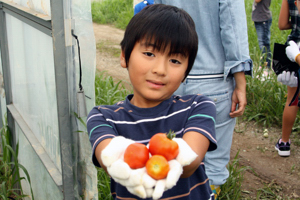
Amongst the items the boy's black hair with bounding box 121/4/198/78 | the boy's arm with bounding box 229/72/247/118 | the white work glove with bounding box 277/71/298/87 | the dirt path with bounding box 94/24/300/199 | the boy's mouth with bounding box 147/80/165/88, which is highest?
the boy's black hair with bounding box 121/4/198/78

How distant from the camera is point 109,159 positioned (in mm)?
1064

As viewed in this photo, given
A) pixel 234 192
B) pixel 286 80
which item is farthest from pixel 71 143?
pixel 286 80

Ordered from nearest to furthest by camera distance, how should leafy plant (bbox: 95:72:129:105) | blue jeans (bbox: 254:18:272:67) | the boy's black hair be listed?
the boy's black hair < leafy plant (bbox: 95:72:129:105) < blue jeans (bbox: 254:18:272:67)

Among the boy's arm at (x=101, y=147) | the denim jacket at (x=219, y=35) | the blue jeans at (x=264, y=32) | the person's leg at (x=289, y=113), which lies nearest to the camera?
the boy's arm at (x=101, y=147)

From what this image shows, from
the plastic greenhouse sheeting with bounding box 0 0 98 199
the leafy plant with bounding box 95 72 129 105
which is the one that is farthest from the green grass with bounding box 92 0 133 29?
the plastic greenhouse sheeting with bounding box 0 0 98 199

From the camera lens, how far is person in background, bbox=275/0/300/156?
3.12m

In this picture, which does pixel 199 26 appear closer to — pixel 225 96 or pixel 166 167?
pixel 225 96

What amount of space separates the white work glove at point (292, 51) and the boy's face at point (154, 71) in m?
1.90

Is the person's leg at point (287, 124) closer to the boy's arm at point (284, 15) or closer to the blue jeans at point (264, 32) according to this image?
the boy's arm at point (284, 15)

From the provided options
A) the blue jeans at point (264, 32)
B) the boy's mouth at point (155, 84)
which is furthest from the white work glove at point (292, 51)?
the blue jeans at point (264, 32)

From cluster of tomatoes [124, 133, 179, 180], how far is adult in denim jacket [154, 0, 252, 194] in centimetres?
107

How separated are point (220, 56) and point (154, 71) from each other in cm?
91

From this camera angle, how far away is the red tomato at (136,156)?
1062 mm

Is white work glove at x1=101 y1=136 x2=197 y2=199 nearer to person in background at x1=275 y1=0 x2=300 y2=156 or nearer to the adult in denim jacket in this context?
the adult in denim jacket
